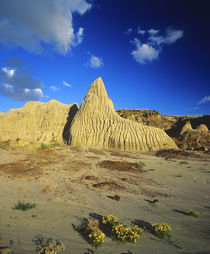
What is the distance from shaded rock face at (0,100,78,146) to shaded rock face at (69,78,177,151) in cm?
395

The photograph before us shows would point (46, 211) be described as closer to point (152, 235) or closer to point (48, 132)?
point (152, 235)

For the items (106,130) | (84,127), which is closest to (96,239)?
(106,130)

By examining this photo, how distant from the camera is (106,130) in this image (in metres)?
25.1

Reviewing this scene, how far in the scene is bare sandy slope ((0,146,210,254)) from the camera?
10.5ft

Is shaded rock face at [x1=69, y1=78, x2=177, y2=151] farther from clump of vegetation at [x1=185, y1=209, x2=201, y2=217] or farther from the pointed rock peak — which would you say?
clump of vegetation at [x1=185, y1=209, x2=201, y2=217]

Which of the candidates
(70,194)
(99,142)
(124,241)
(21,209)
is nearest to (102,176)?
(70,194)

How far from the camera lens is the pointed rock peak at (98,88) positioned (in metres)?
30.1

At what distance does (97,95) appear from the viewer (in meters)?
29.9

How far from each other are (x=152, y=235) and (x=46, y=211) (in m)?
3.13

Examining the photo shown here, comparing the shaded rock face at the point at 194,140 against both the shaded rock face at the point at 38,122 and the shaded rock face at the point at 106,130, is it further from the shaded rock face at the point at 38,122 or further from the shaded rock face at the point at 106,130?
the shaded rock face at the point at 38,122

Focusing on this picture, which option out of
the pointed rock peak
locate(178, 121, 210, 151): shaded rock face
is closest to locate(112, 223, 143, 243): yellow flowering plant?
locate(178, 121, 210, 151): shaded rock face

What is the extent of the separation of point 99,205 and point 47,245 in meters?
2.44

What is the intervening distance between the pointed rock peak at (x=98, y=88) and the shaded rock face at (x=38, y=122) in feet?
20.8

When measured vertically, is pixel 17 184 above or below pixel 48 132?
below
